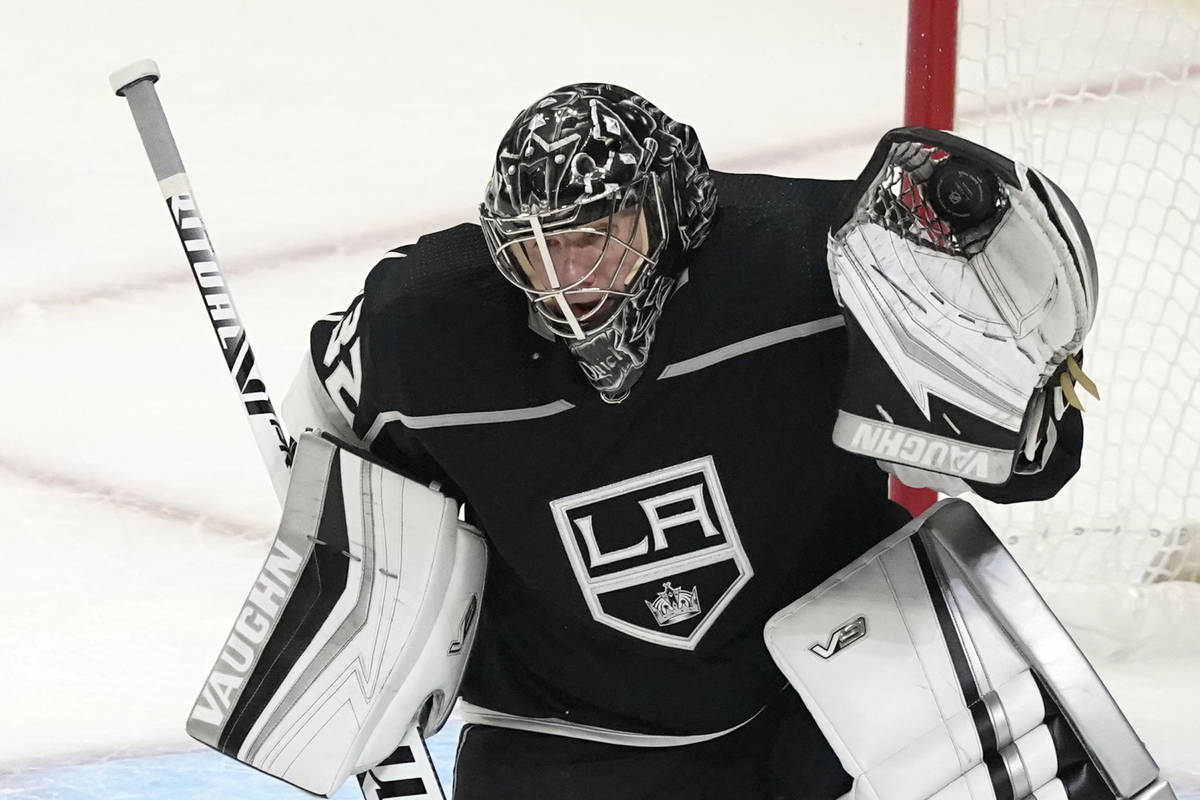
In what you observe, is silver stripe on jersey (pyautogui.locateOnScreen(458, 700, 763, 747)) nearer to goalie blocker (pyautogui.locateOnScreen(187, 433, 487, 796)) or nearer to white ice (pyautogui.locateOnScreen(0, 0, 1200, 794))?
goalie blocker (pyautogui.locateOnScreen(187, 433, 487, 796))

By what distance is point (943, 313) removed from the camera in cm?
155

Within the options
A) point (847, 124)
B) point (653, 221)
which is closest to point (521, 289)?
point (653, 221)

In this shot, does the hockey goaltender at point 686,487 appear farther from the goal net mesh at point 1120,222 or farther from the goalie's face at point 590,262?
the goal net mesh at point 1120,222

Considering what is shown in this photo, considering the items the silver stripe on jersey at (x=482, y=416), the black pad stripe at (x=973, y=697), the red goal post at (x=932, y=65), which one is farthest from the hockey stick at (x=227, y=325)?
the red goal post at (x=932, y=65)

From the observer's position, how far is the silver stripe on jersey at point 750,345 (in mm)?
1703

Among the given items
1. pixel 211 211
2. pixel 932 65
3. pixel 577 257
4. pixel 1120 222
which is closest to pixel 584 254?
pixel 577 257

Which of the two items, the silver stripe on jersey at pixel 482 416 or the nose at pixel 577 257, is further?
the silver stripe on jersey at pixel 482 416

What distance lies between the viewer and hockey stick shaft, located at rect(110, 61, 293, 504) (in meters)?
1.98

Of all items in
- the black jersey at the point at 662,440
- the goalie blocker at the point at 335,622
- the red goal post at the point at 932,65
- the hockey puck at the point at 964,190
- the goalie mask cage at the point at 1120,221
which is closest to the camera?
the hockey puck at the point at 964,190

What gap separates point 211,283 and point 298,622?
0.45 m

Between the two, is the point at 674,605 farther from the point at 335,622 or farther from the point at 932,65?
the point at 932,65

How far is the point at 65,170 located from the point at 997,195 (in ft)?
10.1

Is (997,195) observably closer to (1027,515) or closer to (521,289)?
(521,289)

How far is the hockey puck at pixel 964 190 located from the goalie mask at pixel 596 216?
0.91 ft
